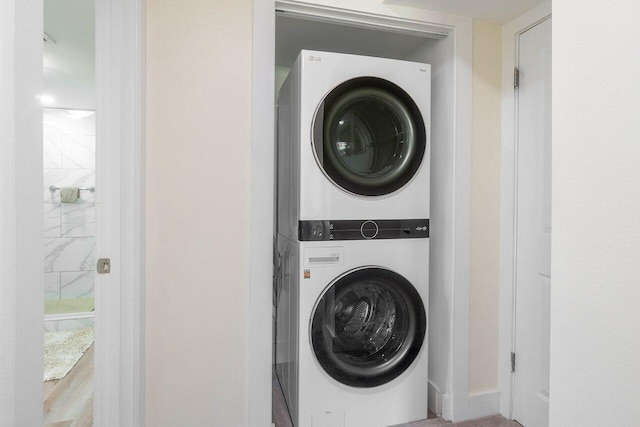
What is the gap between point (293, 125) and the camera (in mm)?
1840

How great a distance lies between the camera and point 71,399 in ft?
6.89

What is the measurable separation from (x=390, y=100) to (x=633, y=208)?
128 cm

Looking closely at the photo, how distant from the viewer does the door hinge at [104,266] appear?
1.36 meters

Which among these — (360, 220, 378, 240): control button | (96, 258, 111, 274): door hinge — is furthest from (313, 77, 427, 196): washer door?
(96, 258, 111, 274): door hinge

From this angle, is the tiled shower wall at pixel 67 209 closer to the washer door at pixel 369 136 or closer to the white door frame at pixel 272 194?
the white door frame at pixel 272 194

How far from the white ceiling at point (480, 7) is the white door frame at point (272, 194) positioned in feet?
0.13

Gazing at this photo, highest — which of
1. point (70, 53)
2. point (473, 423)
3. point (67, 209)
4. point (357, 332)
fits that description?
point (70, 53)

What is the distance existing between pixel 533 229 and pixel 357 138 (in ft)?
3.45

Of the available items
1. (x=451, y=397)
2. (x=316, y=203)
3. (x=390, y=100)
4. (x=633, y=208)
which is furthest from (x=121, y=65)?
(x=451, y=397)

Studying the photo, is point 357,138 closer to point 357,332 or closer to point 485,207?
point 485,207

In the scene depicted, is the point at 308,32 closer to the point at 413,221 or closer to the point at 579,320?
the point at 413,221

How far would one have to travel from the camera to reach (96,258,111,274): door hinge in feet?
4.47

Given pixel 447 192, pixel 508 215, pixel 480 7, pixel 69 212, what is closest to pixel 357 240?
pixel 447 192

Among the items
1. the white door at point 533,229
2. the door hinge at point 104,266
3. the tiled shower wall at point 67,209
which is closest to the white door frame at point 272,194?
the white door at point 533,229
